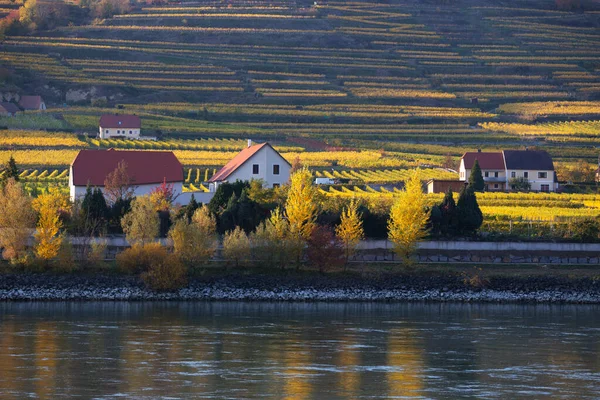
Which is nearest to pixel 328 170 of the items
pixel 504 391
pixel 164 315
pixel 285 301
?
pixel 285 301

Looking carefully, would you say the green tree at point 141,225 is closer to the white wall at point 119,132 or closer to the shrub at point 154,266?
the shrub at point 154,266

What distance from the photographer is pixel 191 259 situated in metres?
44.9

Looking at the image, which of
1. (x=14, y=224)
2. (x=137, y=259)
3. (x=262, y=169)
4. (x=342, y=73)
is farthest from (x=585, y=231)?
(x=342, y=73)

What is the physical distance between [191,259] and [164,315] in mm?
6772

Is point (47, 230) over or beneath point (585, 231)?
over

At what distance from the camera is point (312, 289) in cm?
4388

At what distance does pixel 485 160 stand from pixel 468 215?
94.9ft

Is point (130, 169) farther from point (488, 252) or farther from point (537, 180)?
point (537, 180)

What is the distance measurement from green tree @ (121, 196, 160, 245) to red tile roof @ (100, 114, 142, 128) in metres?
49.1

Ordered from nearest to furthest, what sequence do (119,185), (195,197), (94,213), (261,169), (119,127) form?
(94,213), (119,185), (195,197), (261,169), (119,127)

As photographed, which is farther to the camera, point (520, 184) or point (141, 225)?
point (520, 184)

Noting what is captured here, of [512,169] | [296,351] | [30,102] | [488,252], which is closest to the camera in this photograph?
[296,351]

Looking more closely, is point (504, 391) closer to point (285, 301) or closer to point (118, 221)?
point (285, 301)

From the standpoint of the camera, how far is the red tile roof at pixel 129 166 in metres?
55.3
